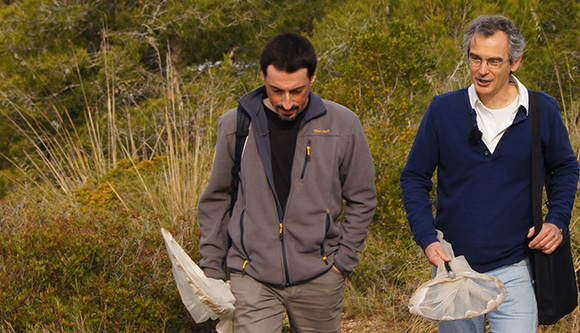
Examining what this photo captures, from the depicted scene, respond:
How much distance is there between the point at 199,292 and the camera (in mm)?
3246

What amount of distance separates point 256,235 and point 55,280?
2.10m

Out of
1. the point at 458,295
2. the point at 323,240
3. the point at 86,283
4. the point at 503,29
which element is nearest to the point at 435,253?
the point at 458,295

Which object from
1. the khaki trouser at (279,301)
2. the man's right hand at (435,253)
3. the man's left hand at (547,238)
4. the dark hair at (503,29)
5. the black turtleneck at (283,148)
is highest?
the dark hair at (503,29)

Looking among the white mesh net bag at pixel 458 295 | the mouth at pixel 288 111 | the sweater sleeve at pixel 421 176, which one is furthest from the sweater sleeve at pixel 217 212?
the white mesh net bag at pixel 458 295

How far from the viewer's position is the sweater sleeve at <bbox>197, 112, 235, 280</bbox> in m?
3.41

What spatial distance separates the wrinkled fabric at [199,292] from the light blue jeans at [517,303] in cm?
117

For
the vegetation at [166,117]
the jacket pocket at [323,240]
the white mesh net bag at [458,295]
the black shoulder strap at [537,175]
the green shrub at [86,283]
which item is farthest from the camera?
the vegetation at [166,117]

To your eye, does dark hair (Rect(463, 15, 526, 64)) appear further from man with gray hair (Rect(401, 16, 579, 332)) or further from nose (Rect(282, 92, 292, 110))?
nose (Rect(282, 92, 292, 110))

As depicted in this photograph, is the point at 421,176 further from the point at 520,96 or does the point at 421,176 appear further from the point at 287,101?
the point at 287,101

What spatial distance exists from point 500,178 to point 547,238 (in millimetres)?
312

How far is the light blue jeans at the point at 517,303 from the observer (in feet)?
10.2

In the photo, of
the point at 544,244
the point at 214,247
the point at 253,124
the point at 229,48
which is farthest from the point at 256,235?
the point at 229,48

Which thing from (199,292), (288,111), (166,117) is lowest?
(166,117)

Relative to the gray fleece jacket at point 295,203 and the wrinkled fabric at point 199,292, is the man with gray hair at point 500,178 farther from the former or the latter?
the wrinkled fabric at point 199,292
